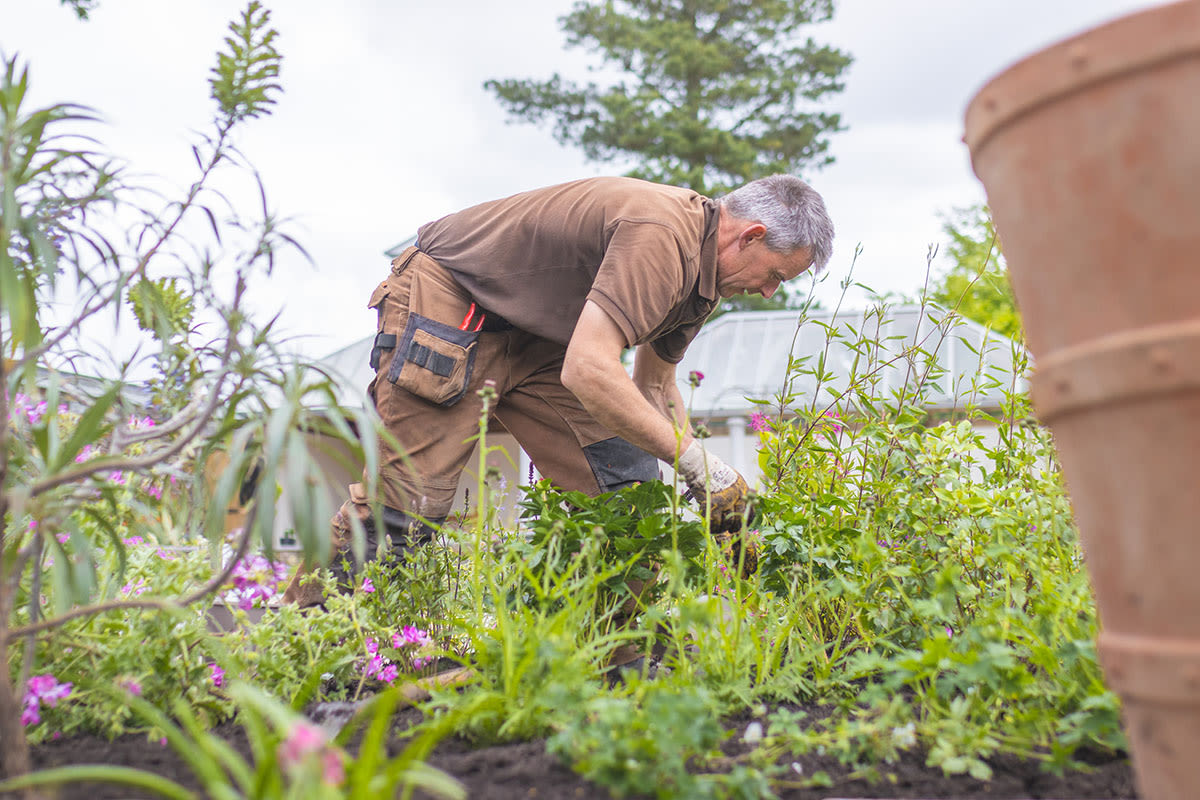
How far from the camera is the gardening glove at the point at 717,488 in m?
2.22

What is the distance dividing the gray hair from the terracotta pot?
1.47 metres

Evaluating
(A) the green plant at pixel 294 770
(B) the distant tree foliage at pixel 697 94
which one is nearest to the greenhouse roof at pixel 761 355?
(B) the distant tree foliage at pixel 697 94

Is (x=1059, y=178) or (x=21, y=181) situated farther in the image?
(x=21, y=181)

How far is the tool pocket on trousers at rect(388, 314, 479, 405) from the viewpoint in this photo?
2.47 meters

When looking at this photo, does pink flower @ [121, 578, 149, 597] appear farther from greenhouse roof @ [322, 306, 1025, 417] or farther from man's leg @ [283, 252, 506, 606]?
greenhouse roof @ [322, 306, 1025, 417]

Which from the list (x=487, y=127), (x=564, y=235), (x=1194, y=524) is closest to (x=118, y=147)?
(x=564, y=235)

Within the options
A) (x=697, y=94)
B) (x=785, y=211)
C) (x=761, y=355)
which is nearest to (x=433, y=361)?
(x=785, y=211)

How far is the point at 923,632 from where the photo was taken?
6.05ft

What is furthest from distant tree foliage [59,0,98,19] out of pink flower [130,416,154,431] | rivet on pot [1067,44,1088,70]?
rivet on pot [1067,44,1088,70]

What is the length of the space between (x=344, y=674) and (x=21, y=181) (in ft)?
3.76

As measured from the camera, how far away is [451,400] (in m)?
2.52

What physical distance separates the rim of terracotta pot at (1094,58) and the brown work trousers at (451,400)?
5.86 feet

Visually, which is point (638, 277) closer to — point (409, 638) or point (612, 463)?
point (612, 463)

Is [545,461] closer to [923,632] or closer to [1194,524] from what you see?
[923,632]
